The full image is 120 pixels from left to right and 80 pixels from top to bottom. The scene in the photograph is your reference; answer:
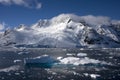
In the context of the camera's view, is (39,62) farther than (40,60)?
No

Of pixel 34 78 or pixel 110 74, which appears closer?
pixel 34 78

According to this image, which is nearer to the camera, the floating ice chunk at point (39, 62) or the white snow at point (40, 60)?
the floating ice chunk at point (39, 62)

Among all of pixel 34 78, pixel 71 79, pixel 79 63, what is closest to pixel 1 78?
pixel 34 78

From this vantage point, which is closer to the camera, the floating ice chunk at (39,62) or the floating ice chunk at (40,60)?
the floating ice chunk at (39,62)

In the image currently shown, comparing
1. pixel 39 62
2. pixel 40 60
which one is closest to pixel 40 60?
pixel 40 60

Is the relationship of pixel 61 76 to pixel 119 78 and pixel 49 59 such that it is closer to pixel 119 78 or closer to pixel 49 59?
pixel 119 78

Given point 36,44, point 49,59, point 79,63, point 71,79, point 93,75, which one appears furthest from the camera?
point 36,44

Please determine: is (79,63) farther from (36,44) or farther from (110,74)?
(36,44)

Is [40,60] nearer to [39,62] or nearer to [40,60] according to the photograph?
[40,60]

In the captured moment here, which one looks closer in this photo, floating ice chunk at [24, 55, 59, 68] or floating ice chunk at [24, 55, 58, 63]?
floating ice chunk at [24, 55, 59, 68]

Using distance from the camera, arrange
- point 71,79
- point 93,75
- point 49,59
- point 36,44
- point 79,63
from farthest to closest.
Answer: point 36,44
point 49,59
point 79,63
point 93,75
point 71,79

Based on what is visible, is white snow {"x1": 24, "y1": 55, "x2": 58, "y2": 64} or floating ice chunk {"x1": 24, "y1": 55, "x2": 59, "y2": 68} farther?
white snow {"x1": 24, "y1": 55, "x2": 58, "y2": 64}
